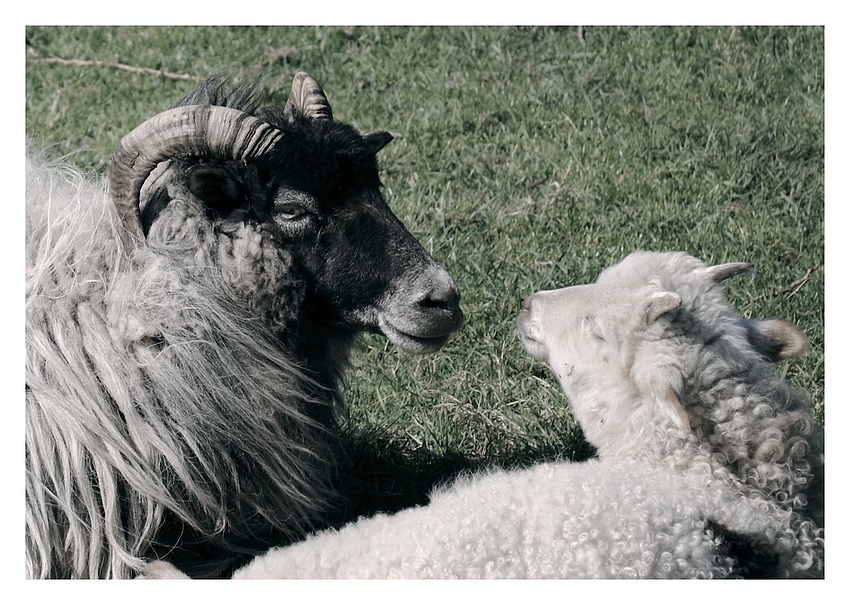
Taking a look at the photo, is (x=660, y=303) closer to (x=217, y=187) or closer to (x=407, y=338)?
(x=407, y=338)

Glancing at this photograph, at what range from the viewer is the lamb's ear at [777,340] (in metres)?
4.04

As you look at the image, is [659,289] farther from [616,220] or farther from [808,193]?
[808,193]

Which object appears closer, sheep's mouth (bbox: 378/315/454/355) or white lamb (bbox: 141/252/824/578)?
white lamb (bbox: 141/252/824/578)

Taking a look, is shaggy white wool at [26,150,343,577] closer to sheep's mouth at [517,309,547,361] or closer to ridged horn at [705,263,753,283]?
sheep's mouth at [517,309,547,361]

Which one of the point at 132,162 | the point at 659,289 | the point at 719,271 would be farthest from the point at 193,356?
the point at 719,271

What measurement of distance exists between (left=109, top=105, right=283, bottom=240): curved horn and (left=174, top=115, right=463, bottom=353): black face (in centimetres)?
8

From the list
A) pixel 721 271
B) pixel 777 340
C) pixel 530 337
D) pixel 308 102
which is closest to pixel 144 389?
pixel 308 102

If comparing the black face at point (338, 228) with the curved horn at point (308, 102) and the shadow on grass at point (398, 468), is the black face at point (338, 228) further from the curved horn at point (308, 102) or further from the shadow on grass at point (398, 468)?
the shadow on grass at point (398, 468)

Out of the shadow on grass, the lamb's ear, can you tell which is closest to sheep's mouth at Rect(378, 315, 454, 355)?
the shadow on grass

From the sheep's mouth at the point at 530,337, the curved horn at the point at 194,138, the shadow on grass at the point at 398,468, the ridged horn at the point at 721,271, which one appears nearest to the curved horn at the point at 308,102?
the curved horn at the point at 194,138

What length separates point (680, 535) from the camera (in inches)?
131

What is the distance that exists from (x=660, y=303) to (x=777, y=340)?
78cm

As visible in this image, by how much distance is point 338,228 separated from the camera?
4086 millimetres

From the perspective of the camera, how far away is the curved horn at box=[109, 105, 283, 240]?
3.85 m
